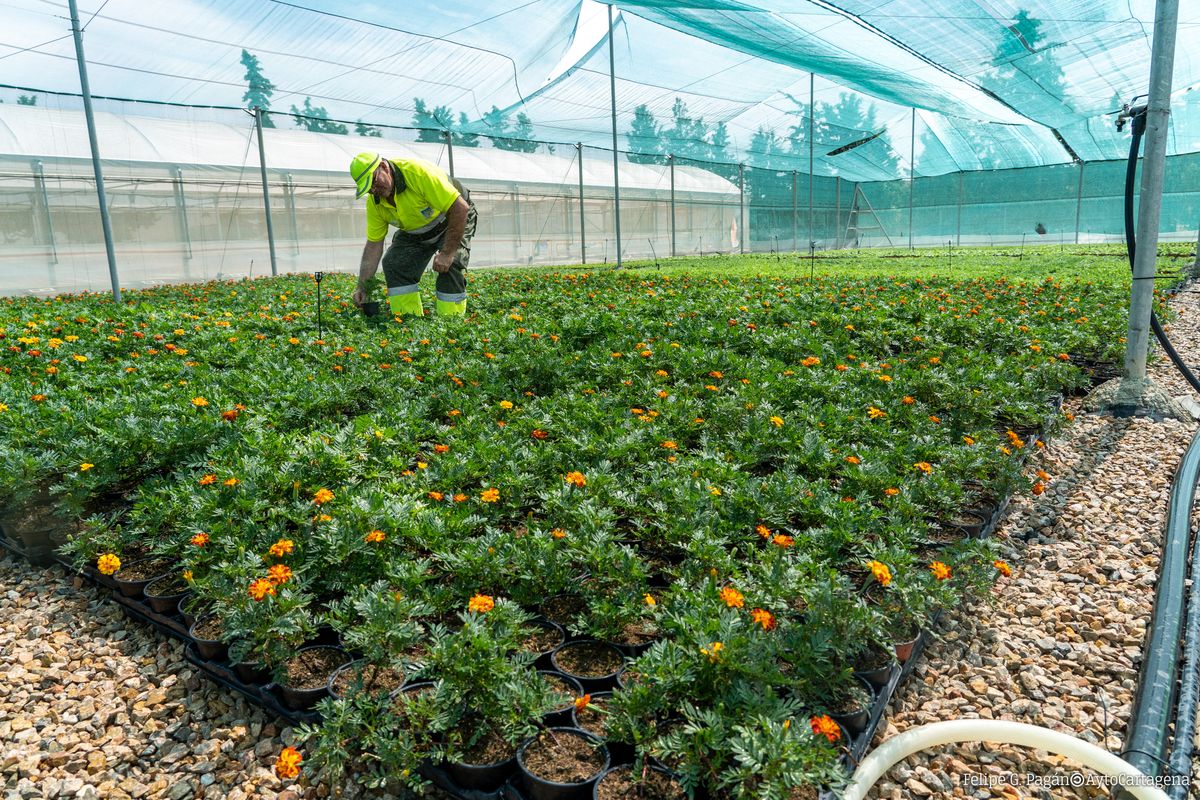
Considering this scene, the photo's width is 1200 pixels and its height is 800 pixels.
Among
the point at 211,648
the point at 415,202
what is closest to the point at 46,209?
the point at 415,202

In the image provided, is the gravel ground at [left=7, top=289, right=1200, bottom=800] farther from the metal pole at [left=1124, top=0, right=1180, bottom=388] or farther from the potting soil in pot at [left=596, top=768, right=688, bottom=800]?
the metal pole at [left=1124, top=0, right=1180, bottom=388]

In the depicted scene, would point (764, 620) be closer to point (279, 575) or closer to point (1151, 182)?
point (279, 575)

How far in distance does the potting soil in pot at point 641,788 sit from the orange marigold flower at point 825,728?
1.10 feet

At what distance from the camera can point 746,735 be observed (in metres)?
1.59

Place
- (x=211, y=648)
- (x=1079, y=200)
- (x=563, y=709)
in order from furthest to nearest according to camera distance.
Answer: (x=1079, y=200)
(x=211, y=648)
(x=563, y=709)

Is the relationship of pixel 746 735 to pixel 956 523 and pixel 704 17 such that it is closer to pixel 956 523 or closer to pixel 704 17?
pixel 956 523

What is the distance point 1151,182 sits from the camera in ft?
15.0

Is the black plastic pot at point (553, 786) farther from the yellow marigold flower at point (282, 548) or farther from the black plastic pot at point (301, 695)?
the yellow marigold flower at point (282, 548)

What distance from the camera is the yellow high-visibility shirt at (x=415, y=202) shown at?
6105 millimetres

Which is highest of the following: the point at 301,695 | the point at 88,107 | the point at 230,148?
the point at 230,148

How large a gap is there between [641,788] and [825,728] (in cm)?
45

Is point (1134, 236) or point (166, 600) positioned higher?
point (1134, 236)

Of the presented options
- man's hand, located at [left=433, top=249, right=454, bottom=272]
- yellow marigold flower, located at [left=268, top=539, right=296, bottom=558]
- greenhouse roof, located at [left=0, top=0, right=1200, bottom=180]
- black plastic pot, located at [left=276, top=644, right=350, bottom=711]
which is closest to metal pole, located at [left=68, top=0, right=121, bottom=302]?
greenhouse roof, located at [left=0, top=0, right=1200, bottom=180]

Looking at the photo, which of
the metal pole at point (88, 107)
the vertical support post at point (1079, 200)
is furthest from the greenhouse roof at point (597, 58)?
the vertical support post at point (1079, 200)
